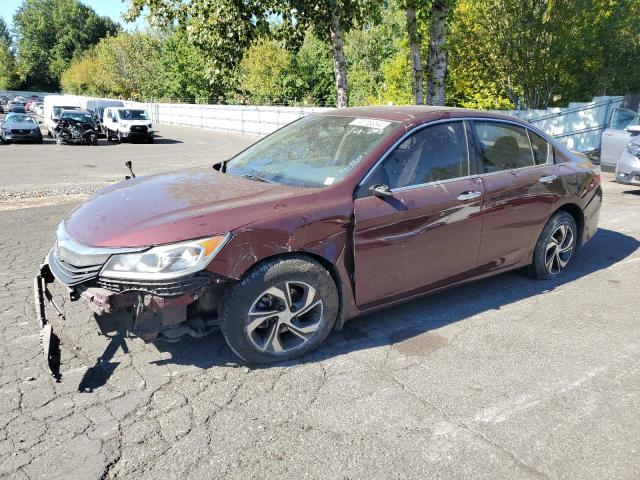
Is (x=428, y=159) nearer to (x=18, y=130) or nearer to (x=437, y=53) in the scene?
(x=437, y=53)

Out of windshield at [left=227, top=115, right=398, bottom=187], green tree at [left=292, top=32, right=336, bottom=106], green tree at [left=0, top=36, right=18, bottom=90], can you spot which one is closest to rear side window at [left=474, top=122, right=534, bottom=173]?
windshield at [left=227, top=115, right=398, bottom=187]

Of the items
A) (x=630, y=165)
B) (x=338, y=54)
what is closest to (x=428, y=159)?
(x=630, y=165)

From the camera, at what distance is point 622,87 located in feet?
62.2

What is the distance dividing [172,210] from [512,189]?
9.26 ft

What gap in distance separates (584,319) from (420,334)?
140cm

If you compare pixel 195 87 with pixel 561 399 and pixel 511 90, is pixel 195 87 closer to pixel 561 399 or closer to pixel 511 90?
pixel 511 90

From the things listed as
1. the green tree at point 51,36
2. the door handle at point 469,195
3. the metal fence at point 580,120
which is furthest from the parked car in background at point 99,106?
the green tree at point 51,36

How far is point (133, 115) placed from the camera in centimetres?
2559

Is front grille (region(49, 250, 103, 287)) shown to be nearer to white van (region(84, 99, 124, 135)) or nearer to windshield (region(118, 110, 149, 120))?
windshield (region(118, 110, 149, 120))

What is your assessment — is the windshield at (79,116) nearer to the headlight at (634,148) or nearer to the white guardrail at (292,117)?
the white guardrail at (292,117)

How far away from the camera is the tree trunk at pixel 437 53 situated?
32.1 ft

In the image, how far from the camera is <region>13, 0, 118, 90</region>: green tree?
9412 cm

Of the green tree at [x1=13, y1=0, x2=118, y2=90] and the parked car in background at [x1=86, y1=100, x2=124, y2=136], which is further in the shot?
the green tree at [x1=13, y1=0, x2=118, y2=90]

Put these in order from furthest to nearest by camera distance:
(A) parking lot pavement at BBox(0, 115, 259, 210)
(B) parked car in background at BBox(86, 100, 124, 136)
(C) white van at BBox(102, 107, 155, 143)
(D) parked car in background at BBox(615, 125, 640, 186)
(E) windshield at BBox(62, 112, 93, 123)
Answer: (B) parked car in background at BBox(86, 100, 124, 136) < (C) white van at BBox(102, 107, 155, 143) < (E) windshield at BBox(62, 112, 93, 123) < (A) parking lot pavement at BBox(0, 115, 259, 210) < (D) parked car in background at BBox(615, 125, 640, 186)
